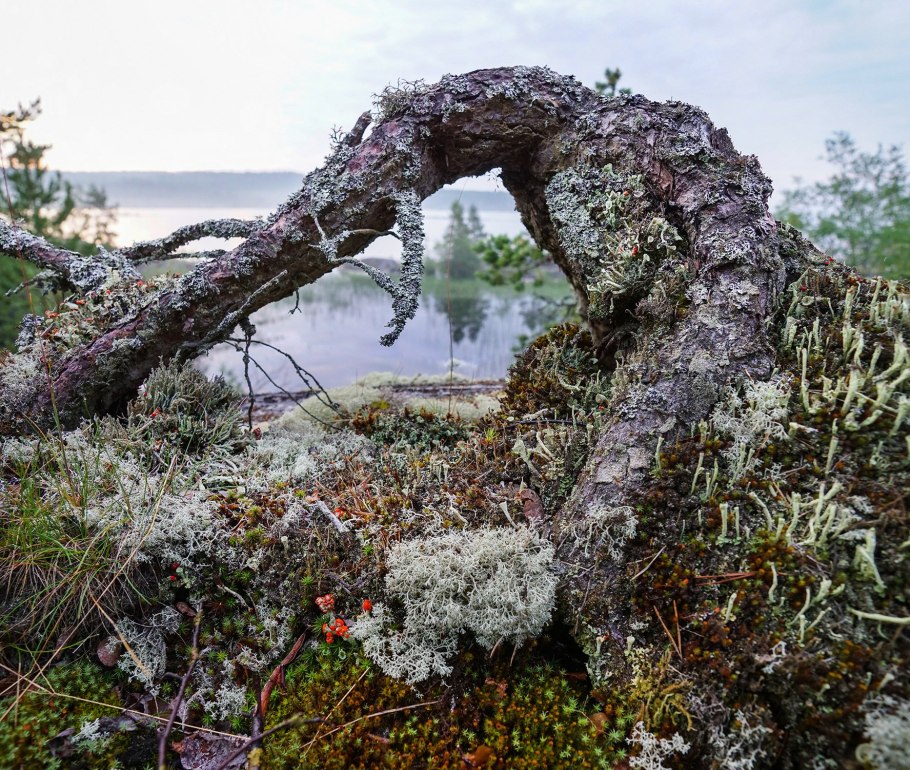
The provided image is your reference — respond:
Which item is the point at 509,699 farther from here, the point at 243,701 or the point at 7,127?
the point at 7,127

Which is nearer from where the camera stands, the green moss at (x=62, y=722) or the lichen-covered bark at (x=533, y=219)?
the green moss at (x=62, y=722)

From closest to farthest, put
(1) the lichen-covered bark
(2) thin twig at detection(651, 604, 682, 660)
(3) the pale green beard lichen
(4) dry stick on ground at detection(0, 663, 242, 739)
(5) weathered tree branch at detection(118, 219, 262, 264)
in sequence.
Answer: (2) thin twig at detection(651, 604, 682, 660), (4) dry stick on ground at detection(0, 663, 242, 739), (1) the lichen-covered bark, (3) the pale green beard lichen, (5) weathered tree branch at detection(118, 219, 262, 264)

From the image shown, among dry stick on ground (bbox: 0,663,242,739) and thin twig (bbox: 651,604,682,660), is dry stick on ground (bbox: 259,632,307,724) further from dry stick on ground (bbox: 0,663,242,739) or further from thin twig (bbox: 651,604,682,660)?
thin twig (bbox: 651,604,682,660)

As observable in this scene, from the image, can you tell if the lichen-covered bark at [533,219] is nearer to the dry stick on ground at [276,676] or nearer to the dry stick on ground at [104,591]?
the dry stick on ground at [104,591]

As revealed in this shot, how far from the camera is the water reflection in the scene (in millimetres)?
8375

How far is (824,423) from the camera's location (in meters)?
2.16

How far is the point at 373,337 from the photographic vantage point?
9.66 metres

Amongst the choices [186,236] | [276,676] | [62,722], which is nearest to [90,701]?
[62,722]

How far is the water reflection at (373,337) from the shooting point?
8.38m

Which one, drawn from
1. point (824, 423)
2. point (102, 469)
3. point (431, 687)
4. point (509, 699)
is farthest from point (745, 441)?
point (102, 469)

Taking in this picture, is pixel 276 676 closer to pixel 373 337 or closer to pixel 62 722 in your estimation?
pixel 62 722

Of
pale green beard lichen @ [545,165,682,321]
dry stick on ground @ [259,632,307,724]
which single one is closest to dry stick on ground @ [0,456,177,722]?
dry stick on ground @ [259,632,307,724]

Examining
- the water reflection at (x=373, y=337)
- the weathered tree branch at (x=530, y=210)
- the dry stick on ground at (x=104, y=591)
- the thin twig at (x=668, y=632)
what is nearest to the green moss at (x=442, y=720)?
the thin twig at (x=668, y=632)

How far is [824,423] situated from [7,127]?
4.47 metres
